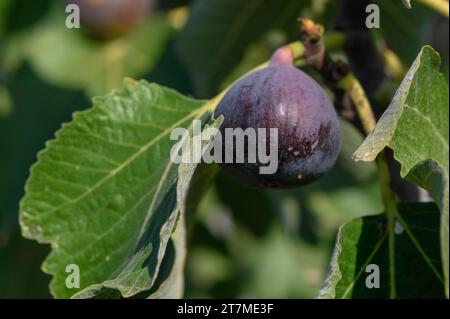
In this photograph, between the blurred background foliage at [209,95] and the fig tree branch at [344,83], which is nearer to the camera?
the fig tree branch at [344,83]

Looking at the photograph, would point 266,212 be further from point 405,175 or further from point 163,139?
point 405,175

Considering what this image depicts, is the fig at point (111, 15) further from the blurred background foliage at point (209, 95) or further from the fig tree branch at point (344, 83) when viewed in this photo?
the fig tree branch at point (344, 83)

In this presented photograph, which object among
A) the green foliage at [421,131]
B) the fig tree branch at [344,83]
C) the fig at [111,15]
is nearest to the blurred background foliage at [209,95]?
the fig at [111,15]

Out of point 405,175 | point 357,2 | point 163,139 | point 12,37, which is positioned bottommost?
point 405,175

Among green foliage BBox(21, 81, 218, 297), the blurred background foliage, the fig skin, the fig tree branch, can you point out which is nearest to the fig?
the blurred background foliage

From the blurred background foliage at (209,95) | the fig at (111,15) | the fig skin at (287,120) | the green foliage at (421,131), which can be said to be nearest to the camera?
the green foliage at (421,131)

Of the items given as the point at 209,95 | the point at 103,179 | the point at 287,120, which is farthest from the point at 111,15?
the point at 287,120
